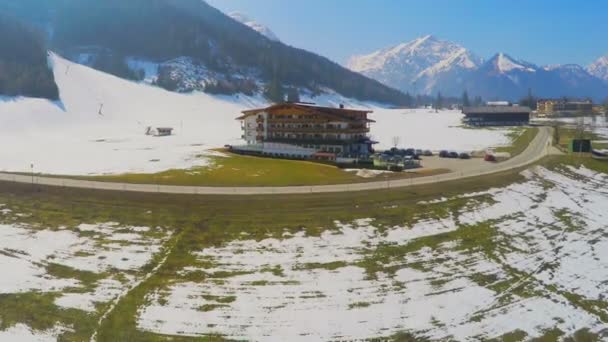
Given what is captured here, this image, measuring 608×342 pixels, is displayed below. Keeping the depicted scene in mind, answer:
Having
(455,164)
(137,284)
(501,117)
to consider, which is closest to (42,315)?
(137,284)

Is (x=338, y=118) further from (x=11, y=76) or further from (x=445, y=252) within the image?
(x=11, y=76)

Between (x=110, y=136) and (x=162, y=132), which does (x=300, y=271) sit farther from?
(x=110, y=136)

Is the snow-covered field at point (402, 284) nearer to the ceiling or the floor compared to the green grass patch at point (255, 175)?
nearer to the floor

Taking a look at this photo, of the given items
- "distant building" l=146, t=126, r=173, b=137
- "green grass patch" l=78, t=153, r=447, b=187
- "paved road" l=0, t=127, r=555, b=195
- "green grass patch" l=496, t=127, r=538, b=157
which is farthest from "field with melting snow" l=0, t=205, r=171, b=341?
"distant building" l=146, t=126, r=173, b=137

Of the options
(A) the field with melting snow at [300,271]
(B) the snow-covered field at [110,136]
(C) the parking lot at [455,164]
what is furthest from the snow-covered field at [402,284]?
(B) the snow-covered field at [110,136]

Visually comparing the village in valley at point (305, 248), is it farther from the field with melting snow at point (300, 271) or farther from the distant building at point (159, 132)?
the distant building at point (159, 132)

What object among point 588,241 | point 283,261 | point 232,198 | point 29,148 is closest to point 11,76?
point 29,148
